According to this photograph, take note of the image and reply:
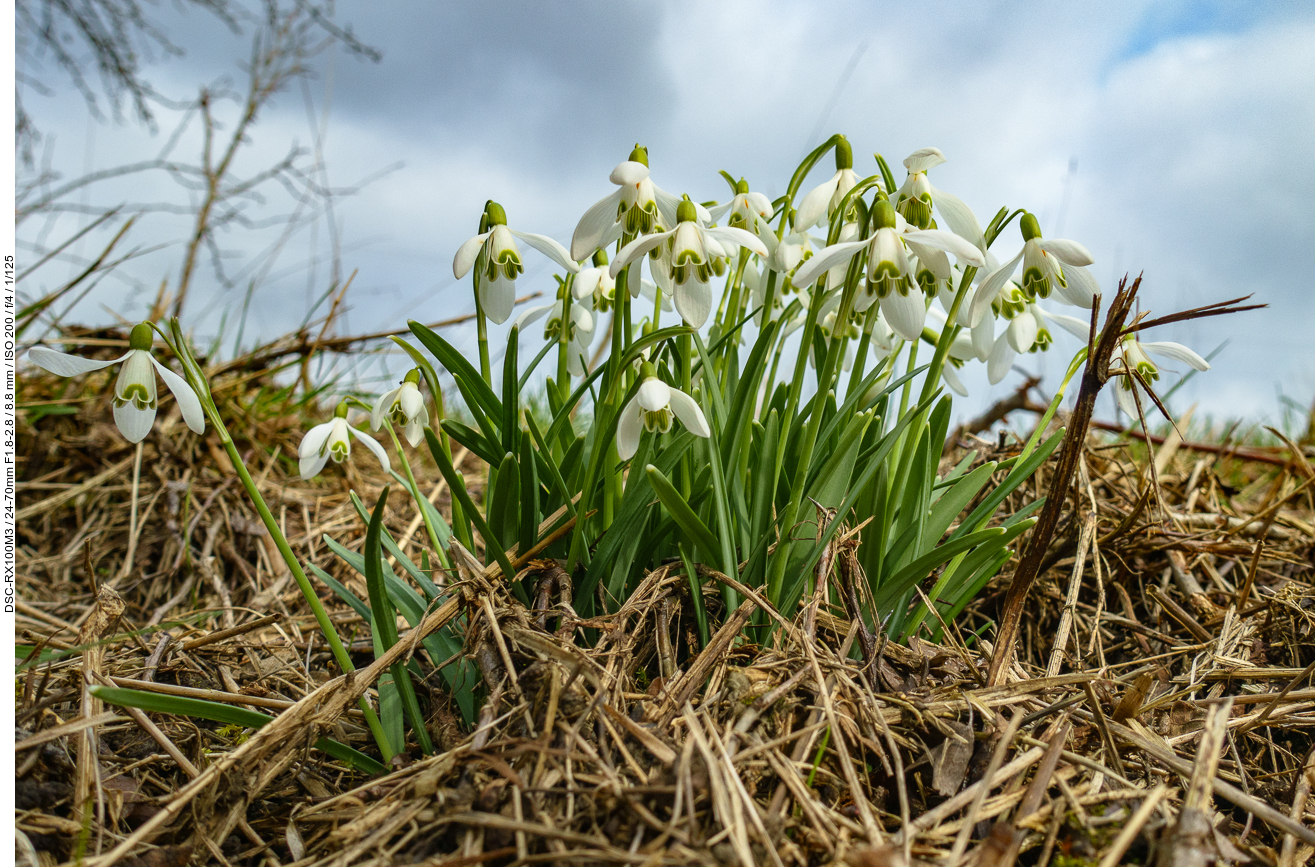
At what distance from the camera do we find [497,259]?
133cm

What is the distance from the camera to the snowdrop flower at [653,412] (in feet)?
4.13

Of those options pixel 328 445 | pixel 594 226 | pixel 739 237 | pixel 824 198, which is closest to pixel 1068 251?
pixel 824 198

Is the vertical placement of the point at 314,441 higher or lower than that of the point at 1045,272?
lower

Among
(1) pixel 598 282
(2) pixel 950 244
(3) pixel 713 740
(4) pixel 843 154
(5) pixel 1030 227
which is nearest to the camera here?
(3) pixel 713 740

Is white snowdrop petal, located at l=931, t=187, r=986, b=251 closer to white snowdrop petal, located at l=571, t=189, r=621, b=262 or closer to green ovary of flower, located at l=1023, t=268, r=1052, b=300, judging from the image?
green ovary of flower, located at l=1023, t=268, r=1052, b=300

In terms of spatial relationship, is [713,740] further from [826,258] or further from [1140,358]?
[1140,358]

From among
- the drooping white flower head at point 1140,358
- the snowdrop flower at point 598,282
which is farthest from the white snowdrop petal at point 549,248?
the drooping white flower head at point 1140,358

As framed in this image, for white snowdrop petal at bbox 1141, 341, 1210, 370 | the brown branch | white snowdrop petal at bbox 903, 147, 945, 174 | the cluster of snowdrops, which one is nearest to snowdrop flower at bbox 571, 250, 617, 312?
the cluster of snowdrops

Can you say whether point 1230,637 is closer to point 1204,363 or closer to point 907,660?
point 1204,363

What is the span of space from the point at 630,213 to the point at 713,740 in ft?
2.67

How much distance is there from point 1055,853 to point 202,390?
53.3 inches

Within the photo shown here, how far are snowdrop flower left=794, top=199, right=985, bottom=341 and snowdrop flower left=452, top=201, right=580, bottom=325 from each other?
428mm

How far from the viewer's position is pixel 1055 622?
6.66 feet

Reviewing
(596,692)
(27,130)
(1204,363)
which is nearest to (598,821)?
(596,692)
